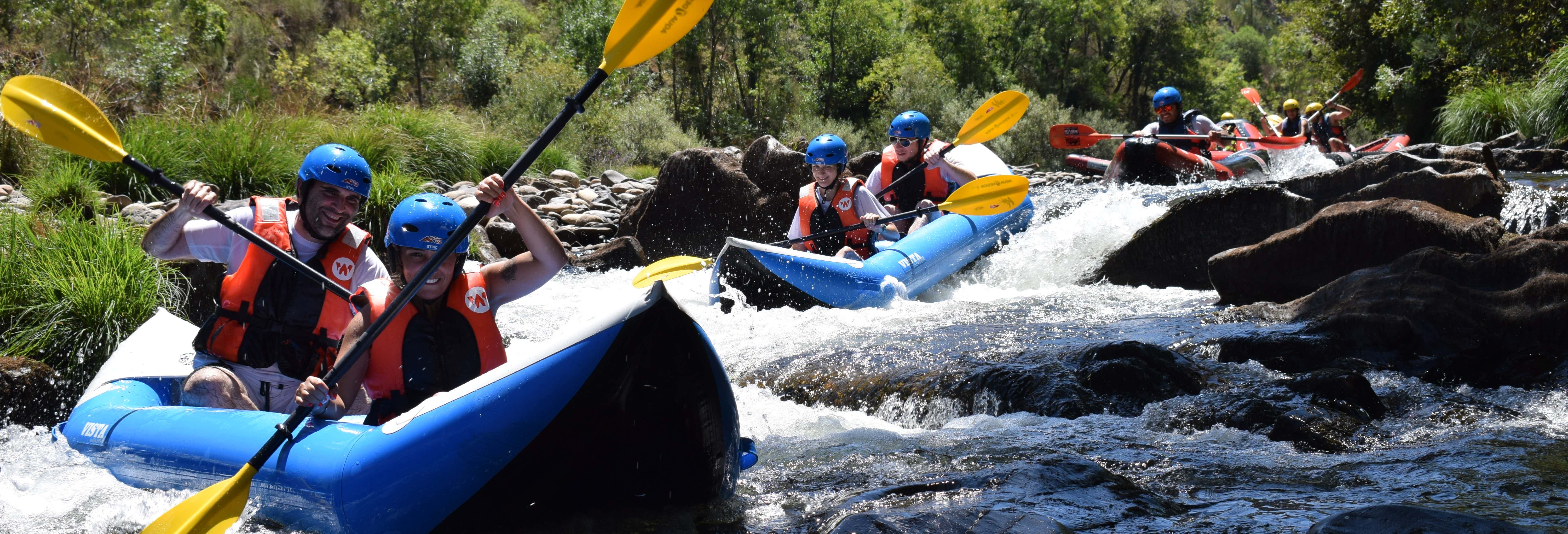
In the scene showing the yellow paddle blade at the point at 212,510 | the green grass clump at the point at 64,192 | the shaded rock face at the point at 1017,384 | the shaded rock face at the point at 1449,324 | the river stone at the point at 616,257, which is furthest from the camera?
the river stone at the point at 616,257

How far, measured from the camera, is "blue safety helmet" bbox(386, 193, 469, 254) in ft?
9.18

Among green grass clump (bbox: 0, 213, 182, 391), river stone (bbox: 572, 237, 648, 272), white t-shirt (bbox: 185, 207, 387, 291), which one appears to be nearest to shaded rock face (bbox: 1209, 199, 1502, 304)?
white t-shirt (bbox: 185, 207, 387, 291)

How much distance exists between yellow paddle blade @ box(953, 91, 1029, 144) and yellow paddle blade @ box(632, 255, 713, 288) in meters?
3.87

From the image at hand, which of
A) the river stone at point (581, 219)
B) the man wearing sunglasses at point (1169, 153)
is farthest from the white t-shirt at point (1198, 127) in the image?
the river stone at point (581, 219)

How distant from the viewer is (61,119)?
11.1ft

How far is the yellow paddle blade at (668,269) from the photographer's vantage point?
2.70 m

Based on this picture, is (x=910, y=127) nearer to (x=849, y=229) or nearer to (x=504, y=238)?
(x=849, y=229)

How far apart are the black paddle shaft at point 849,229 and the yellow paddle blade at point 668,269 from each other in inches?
108

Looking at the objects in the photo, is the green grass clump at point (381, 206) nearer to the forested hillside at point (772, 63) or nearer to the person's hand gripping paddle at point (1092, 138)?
the forested hillside at point (772, 63)

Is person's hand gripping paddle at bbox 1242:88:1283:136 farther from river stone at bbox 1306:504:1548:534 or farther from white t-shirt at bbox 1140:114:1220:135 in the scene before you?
river stone at bbox 1306:504:1548:534

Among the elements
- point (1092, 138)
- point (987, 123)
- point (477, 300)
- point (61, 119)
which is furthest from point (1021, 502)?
point (1092, 138)

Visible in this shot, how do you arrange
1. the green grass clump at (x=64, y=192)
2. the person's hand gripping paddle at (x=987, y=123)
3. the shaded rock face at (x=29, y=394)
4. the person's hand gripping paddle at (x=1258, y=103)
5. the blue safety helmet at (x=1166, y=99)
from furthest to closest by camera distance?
the person's hand gripping paddle at (x=1258, y=103)
the blue safety helmet at (x=1166, y=99)
the person's hand gripping paddle at (x=987, y=123)
the green grass clump at (x=64, y=192)
the shaded rock face at (x=29, y=394)

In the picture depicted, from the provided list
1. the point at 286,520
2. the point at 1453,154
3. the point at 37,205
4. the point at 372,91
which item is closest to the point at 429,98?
the point at 372,91

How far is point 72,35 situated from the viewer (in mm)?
15352
